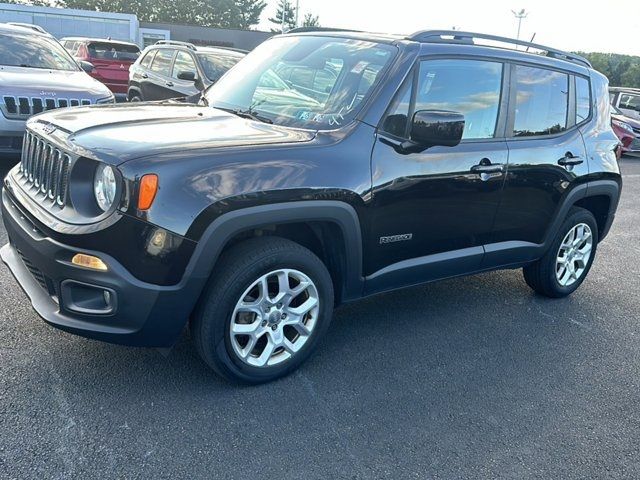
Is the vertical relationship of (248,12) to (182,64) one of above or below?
below

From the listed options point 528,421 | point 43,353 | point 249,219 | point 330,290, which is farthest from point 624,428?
point 43,353

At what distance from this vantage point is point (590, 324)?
14.8 ft

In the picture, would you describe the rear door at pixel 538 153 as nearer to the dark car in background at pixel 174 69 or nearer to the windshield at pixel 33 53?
the dark car in background at pixel 174 69

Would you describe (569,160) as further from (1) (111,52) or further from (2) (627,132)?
(1) (111,52)

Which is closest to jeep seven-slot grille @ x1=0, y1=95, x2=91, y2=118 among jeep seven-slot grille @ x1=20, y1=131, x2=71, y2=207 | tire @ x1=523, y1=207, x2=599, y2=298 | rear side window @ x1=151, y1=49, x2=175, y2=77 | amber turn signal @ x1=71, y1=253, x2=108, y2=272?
jeep seven-slot grille @ x1=20, y1=131, x2=71, y2=207

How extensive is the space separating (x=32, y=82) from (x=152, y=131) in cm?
437

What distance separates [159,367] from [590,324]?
10.4 ft

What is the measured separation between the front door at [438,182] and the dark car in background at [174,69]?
6089 millimetres

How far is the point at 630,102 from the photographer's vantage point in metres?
15.8

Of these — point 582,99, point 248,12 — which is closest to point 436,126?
point 582,99

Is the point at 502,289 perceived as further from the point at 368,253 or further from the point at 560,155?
the point at 368,253

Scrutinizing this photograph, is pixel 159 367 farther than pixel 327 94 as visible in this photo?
No

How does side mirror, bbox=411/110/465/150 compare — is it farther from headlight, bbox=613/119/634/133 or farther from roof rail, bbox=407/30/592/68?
headlight, bbox=613/119/634/133

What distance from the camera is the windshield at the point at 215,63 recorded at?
959cm
